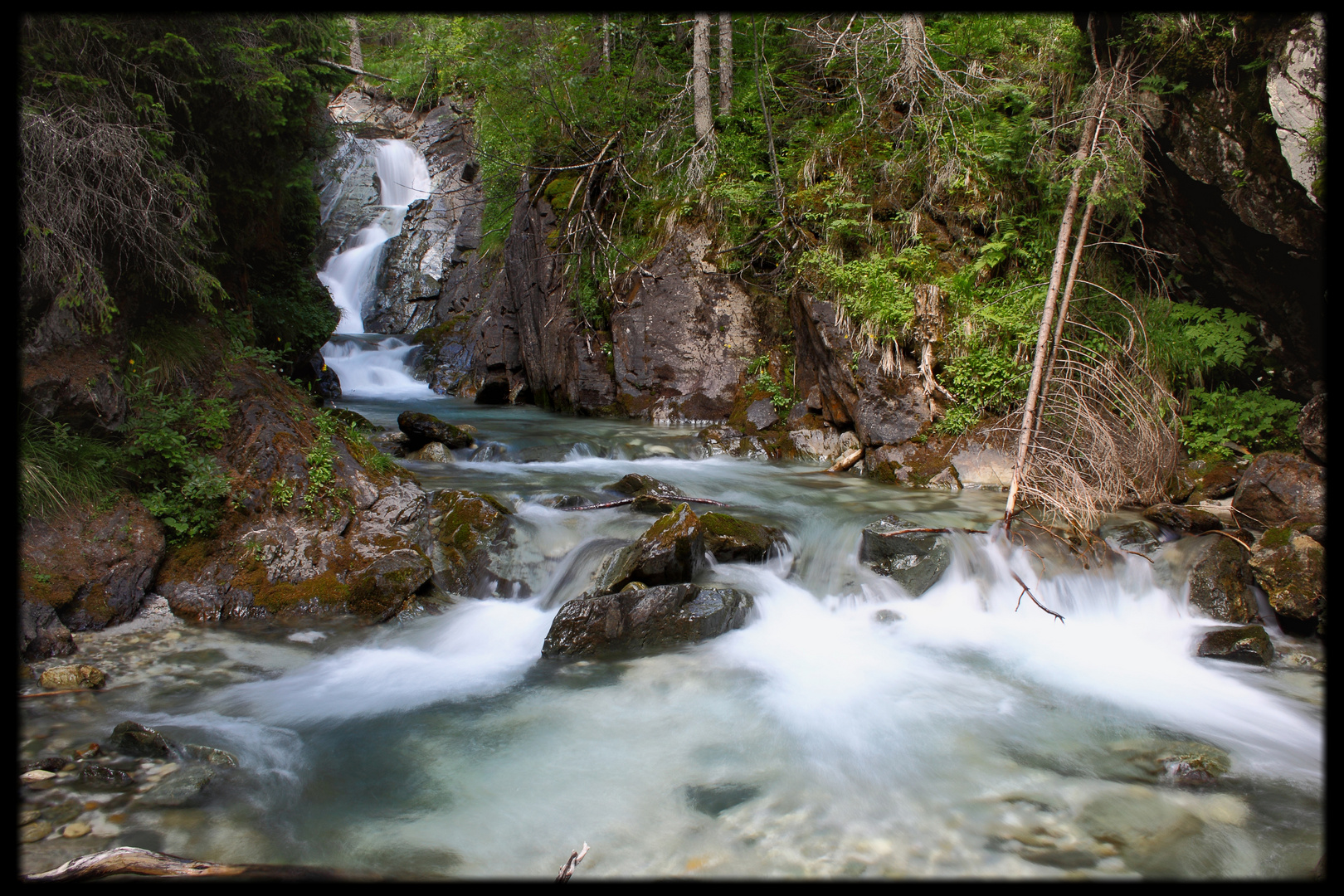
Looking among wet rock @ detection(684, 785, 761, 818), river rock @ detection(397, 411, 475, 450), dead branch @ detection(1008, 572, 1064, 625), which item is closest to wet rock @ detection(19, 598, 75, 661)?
wet rock @ detection(684, 785, 761, 818)

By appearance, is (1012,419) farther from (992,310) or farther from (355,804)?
(355,804)

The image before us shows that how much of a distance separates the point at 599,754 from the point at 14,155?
3.61 metres

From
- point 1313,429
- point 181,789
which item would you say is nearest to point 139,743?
point 181,789

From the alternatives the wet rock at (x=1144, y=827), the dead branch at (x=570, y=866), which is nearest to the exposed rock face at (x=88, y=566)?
the dead branch at (x=570, y=866)

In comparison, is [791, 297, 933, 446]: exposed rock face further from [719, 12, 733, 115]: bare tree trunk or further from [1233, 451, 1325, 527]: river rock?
[719, 12, 733, 115]: bare tree trunk

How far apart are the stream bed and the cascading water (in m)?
12.1

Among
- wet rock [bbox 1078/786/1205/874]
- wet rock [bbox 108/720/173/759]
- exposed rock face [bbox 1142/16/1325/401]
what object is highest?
exposed rock face [bbox 1142/16/1325/401]

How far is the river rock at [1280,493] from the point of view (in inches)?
246

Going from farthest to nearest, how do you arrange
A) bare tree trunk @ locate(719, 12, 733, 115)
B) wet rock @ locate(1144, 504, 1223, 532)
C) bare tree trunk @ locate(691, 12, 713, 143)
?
bare tree trunk @ locate(719, 12, 733, 115), bare tree trunk @ locate(691, 12, 713, 143), wet rock @ locate(1144, 504, 1223, 532)

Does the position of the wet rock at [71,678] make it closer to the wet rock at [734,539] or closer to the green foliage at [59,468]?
the green foliage at [59,468]

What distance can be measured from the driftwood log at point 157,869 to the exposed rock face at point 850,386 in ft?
26.1

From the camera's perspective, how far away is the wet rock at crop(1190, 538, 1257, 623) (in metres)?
5.71

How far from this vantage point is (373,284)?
22828 mm

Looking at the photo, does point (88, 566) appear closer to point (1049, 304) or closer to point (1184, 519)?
point (1049, 304)
